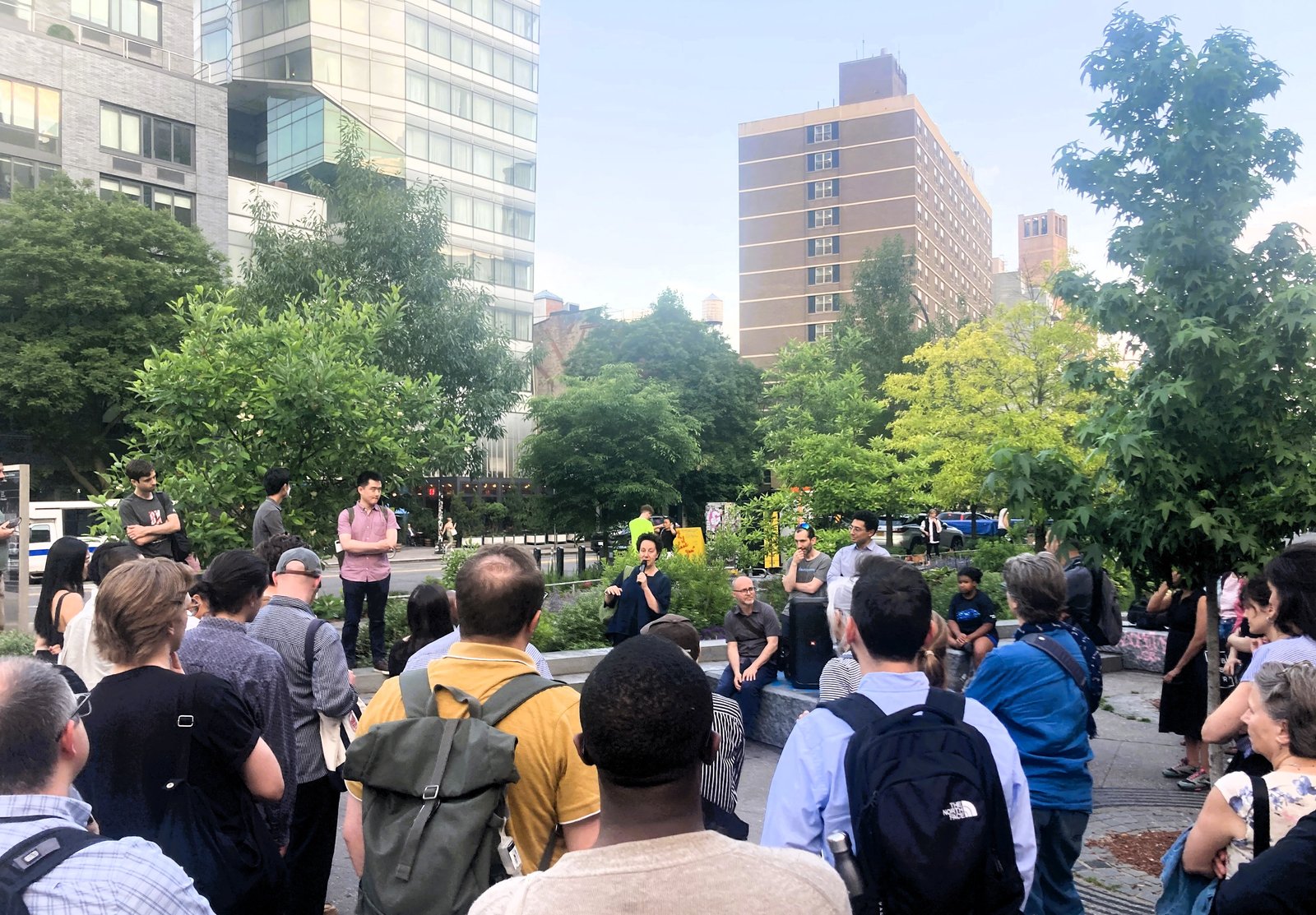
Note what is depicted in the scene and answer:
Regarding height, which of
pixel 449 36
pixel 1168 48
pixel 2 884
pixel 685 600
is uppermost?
pixel 449 36

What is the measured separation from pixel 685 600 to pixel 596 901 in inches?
446

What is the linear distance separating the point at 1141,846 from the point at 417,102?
182 feet

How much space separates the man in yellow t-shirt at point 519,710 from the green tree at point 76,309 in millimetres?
35512

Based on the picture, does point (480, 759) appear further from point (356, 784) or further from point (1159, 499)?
point (1159, 499)

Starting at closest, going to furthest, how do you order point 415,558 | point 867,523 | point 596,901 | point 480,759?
point 596,901, point 480,759, point 867,523, point 415,558

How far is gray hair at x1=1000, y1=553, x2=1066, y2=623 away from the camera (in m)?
4.07

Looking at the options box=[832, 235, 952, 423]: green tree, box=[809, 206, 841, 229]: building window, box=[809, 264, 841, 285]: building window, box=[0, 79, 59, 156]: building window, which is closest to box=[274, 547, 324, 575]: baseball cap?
box=[832, 235, 952, 423]: green tree

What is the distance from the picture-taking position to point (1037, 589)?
4.08 metres

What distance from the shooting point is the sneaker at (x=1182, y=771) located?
7.71 meters

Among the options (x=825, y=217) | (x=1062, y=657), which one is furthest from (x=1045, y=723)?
(x=825, y=217)

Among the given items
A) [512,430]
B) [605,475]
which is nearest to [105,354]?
[605,475]

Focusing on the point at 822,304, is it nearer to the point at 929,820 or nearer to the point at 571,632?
the point at 571,632

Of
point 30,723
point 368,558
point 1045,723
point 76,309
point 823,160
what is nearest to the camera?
point 30,723

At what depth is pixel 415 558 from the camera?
4384cm
